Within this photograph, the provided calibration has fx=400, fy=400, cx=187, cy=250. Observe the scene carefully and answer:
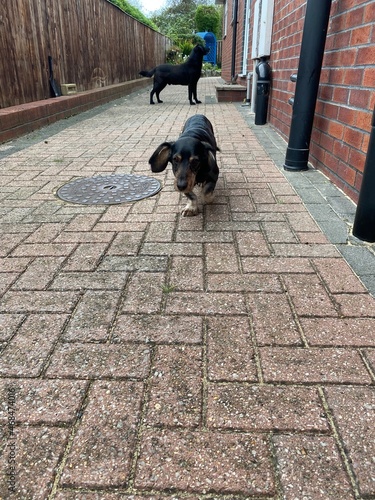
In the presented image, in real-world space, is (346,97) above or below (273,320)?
above

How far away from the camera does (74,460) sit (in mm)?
1281

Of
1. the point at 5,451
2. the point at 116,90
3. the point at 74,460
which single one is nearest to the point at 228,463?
the point at 74,460

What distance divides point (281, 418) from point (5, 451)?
3.08ft

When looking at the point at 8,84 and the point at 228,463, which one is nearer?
the point at 228,463

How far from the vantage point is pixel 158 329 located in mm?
1898

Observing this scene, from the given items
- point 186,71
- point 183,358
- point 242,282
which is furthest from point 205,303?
point 186,71

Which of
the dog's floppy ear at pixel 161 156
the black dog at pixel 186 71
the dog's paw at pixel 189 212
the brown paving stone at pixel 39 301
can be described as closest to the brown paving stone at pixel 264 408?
the brown paving stone at pixel 39 301

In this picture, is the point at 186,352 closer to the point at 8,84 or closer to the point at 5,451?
the point at 5,451

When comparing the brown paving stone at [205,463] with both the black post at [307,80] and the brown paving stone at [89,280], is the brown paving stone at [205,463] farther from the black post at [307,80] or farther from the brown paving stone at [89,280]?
the black post at [307,80]

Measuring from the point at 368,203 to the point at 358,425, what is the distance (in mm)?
1574

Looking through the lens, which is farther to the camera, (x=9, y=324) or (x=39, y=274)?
(x=39, y=274)

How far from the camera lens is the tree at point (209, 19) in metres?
36.8

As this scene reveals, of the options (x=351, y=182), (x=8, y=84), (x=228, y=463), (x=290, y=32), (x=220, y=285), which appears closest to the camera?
(x=228, y=463)

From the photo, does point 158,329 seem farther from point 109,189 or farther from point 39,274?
point 109,189
